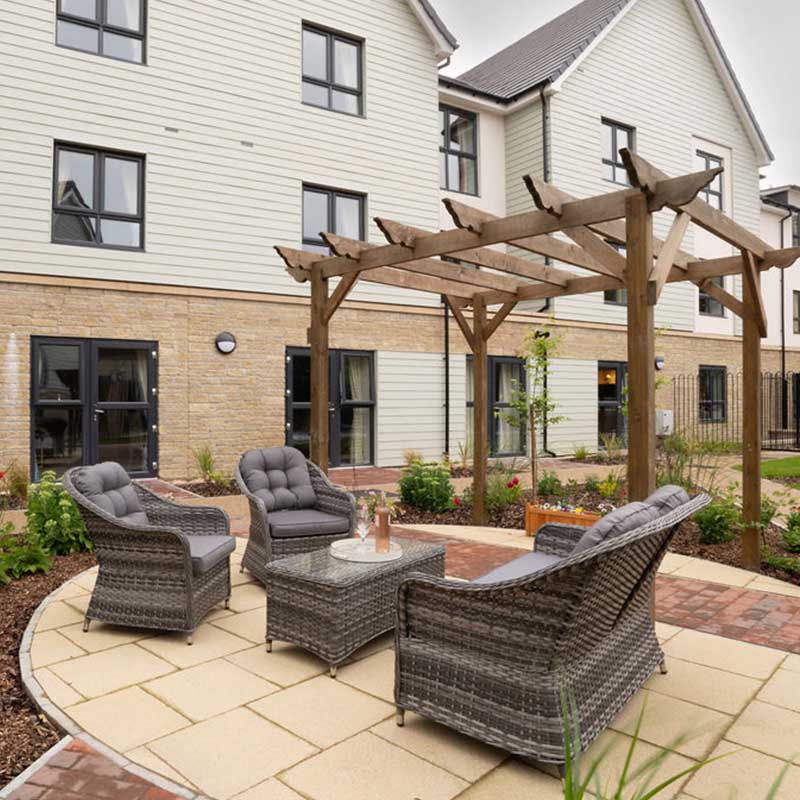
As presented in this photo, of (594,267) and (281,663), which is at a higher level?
(594,267)

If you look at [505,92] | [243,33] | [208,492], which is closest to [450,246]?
[208,492]

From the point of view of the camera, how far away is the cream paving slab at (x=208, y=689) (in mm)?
3059

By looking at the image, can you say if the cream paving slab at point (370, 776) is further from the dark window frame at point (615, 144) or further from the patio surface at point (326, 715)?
the dark window frame at point (615, 144)

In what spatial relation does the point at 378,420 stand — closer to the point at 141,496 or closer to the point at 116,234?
the point at 116,234

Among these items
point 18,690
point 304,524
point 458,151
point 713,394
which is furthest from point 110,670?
point 713,394

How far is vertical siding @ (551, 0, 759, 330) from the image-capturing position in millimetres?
14273

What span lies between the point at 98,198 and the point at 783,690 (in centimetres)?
974

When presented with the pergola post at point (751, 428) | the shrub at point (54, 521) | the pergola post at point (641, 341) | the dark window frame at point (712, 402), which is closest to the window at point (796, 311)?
the dark window frame at point (712, 402)

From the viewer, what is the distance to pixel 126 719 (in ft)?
9.59

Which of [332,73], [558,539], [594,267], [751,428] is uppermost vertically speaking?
[332,73]

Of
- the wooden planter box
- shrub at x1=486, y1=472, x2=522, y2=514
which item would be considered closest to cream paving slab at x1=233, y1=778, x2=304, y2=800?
the wooden planter box

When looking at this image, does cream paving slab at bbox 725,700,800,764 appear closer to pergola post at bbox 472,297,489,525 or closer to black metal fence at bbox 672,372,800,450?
pergola post at bbox 472,297,489,525

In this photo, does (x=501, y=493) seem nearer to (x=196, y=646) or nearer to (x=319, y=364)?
(x=319, y=364)

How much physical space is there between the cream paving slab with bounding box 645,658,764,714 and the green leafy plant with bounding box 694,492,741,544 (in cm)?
291
